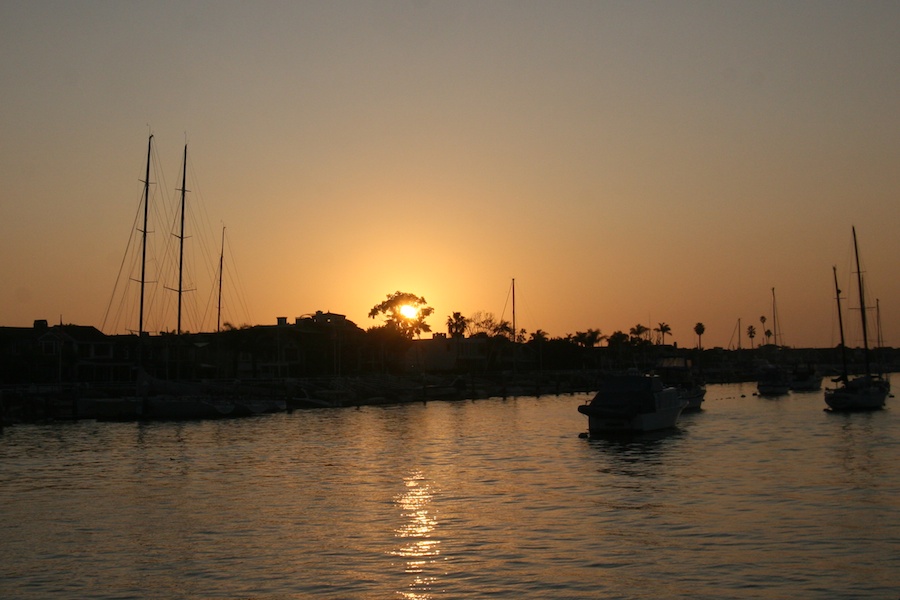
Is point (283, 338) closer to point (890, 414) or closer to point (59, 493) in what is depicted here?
point (890, 414)

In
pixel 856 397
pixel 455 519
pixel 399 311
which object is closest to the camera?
pixel 455 519

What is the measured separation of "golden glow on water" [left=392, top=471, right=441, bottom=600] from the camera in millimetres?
19234

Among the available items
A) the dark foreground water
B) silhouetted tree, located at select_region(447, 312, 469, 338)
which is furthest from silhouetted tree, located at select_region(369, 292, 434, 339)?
the dark foreground water

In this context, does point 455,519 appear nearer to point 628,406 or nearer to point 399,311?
point 628,406

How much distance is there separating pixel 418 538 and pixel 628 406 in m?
34.1

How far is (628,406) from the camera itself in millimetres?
56406

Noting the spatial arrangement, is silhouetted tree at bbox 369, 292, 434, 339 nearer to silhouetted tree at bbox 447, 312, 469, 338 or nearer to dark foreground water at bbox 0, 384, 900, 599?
silhouetted tree at bbox 447, 312, 469, 338

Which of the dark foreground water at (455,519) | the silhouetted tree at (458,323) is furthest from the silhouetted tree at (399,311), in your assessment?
the dark foreground water at (455,519)

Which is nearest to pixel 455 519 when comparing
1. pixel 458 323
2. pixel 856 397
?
pixel 856 397

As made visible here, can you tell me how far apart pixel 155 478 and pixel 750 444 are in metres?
32.4

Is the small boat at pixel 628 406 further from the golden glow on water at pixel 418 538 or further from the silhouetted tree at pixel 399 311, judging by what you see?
the silhouetted tree at pixel 399 311

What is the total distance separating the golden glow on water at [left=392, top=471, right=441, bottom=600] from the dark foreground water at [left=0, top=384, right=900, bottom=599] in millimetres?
78

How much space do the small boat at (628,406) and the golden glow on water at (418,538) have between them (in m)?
22.9

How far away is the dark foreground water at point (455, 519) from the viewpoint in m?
Answer: 19.6
